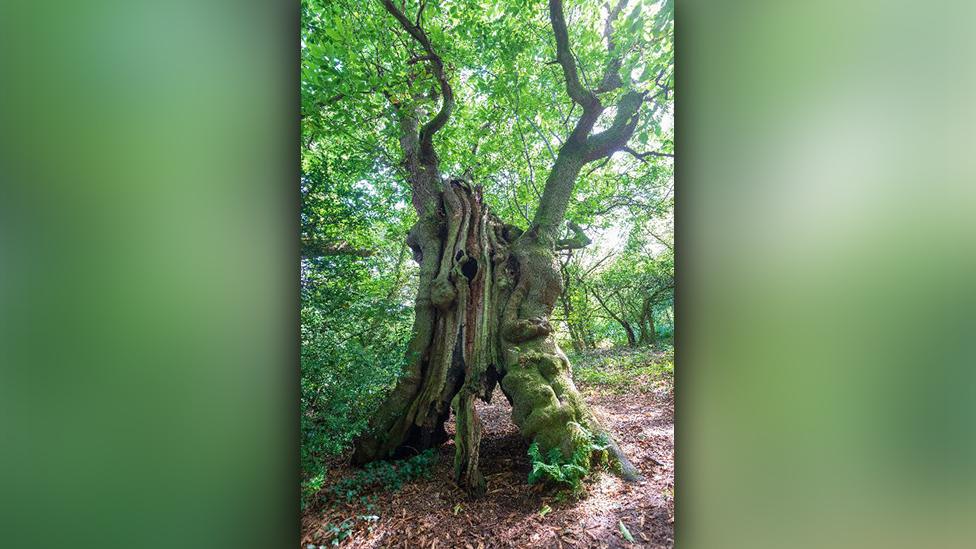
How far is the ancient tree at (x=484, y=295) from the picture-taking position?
1.37 m

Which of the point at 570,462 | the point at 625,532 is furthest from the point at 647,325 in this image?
the point at 625,532

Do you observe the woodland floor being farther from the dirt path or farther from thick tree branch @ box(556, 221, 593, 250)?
thick tree branch @ box(556, 221, 593, 250)

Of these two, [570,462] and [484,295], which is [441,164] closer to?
[484,295]

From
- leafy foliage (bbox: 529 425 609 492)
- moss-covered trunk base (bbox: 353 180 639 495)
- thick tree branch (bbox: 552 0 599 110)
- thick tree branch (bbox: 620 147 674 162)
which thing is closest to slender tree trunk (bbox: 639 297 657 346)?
moss-covered trunk base (bbox: 353 180 639 495)

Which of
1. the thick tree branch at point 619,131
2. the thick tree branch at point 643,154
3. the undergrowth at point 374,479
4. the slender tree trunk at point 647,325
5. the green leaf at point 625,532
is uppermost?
the thick tree branch at point 619,131

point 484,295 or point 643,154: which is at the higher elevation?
point 643,154

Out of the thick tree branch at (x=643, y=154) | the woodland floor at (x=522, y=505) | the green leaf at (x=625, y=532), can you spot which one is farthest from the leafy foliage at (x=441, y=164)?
the green leaf at (x=625, y=532)

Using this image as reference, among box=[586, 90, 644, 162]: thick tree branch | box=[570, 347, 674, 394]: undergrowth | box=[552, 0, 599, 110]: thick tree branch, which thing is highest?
box=[552, 0, 599, 110]: thick tree branch

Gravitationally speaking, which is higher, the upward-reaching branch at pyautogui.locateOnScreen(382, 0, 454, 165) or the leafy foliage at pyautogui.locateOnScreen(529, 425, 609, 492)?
the upward-reaching branch at pyautogui.locateOnScreen(382, 0, 454, 165)

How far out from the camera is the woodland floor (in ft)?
4.12

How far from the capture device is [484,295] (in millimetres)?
1490

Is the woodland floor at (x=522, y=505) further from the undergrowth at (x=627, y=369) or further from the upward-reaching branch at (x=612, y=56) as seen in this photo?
the upward-reaching branch at (x=612, y=56)
